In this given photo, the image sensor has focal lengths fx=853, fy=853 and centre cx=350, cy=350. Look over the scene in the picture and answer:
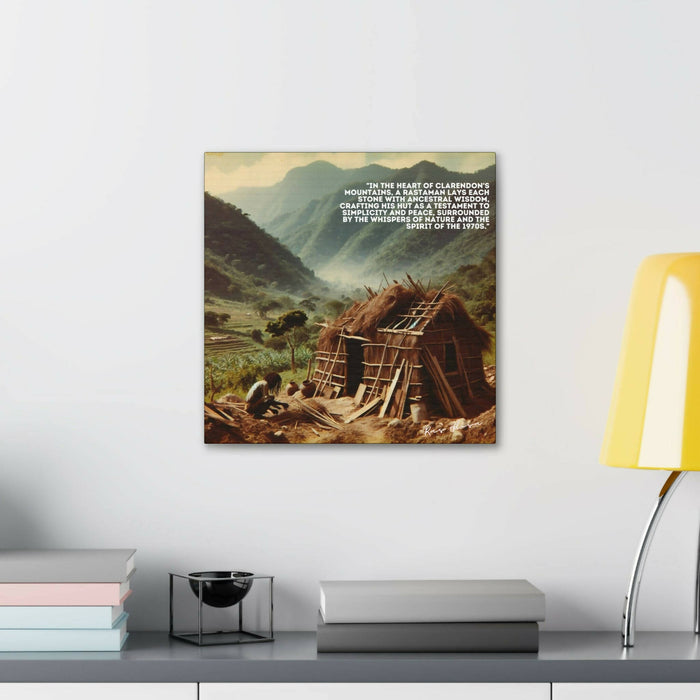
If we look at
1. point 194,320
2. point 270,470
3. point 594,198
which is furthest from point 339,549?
point 594,198

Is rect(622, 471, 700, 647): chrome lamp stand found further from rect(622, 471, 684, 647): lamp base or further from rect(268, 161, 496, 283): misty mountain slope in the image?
rect(268, 161, 496, 283): misty mountain slope

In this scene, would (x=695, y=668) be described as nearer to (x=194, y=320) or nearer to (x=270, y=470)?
(x=270, y=470)

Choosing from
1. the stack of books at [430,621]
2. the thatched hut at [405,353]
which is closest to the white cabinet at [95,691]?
the stack of books at [430,621]

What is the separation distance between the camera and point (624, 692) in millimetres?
1497

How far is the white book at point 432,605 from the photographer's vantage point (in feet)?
5.18

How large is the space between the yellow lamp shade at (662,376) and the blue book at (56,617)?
99 centimetres

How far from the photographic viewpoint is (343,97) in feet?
6.07

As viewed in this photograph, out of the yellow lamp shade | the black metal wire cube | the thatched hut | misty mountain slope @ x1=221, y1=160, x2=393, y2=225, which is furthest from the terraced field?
the yellow lamp shade

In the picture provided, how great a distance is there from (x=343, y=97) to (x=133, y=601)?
1165 millimetres

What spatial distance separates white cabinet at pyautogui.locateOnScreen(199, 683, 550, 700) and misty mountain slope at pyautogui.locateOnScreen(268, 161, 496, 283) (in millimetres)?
820

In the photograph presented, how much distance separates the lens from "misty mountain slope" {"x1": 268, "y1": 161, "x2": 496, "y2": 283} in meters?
A: 1.84

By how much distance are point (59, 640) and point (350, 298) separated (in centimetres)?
88

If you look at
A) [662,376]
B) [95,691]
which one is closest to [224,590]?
[95,691]

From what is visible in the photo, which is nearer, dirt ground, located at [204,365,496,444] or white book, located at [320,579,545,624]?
white book, located at [320,579,545,624]
